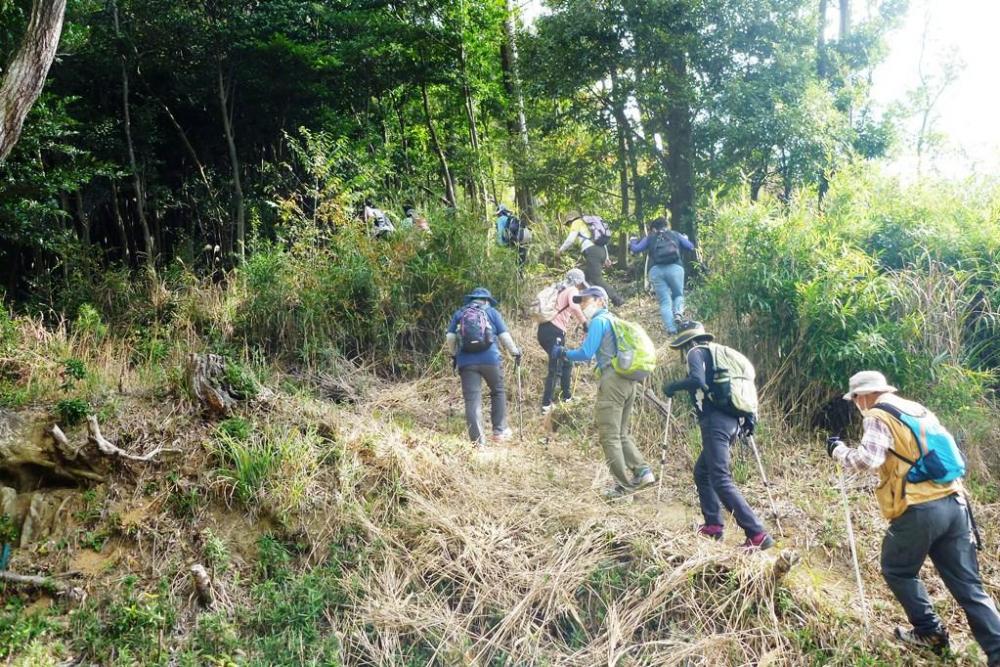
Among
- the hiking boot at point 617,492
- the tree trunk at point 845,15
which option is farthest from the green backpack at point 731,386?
the tree trunk at point 845,15

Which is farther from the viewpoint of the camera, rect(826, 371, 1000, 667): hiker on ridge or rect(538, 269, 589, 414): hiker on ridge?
rect(538, 269, 589, 414): hiker on ridge

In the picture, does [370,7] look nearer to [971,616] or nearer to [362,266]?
[362,266]

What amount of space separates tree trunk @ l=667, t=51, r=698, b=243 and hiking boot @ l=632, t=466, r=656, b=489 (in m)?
6.11

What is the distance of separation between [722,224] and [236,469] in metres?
6.49

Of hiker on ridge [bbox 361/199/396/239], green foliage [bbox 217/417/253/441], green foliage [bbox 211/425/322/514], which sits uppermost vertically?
hiker on ridge [bbox 361/199/396/239]

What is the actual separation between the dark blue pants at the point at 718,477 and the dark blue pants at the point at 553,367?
325 centimetres

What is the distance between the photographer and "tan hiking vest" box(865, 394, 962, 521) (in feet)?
14.0

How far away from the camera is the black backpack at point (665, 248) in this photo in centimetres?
930

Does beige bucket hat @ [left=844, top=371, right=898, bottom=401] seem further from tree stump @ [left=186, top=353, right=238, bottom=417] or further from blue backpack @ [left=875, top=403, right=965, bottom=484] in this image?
tree stump @ [left=186, top=353, right=238, bottom=417]

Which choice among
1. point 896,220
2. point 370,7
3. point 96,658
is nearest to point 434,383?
point 96,658

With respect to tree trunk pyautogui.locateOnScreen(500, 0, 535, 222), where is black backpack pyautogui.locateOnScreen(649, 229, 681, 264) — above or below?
below

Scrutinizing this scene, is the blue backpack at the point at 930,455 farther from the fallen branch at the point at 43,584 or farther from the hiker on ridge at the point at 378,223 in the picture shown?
the hiker on ridge at the point at 378,223

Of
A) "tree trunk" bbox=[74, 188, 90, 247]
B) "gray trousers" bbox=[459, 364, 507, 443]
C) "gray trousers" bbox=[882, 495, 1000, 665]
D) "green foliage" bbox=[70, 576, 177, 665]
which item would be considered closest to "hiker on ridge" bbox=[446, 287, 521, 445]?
"gray trousers" bbox=[459, 364, 507, 443]

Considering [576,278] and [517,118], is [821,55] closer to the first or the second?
[517,118]
